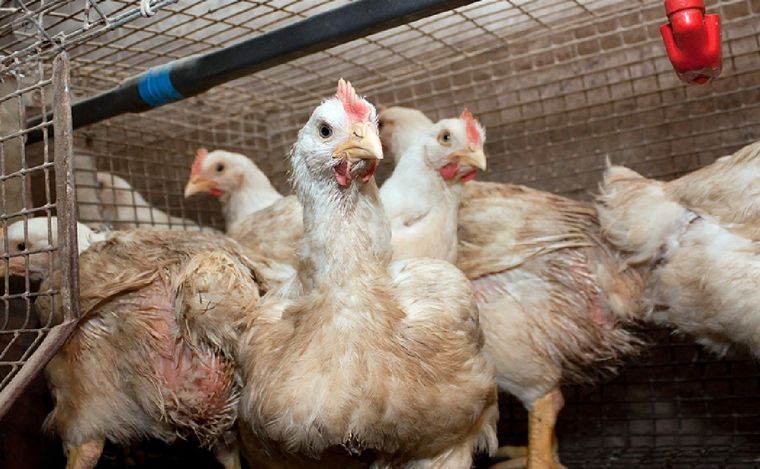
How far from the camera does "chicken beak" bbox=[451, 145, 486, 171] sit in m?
2.39

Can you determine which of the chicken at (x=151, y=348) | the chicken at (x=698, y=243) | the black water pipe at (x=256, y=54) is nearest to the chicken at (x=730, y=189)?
the chicken at (x=698, y=243)

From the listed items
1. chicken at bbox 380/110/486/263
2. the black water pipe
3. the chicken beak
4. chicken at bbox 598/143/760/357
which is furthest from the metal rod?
chicken at bbox 598/143/760/357

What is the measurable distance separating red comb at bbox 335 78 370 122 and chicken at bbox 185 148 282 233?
1422 mm

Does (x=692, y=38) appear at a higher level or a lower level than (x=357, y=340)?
higher

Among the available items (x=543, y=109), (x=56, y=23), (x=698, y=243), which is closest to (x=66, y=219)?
(x=56, y=23)

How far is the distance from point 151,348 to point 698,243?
149 cm

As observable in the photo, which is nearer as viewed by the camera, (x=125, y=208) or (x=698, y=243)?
(x=698, y=243)

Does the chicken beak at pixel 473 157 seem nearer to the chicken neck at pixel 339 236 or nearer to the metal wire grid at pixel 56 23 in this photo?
the chicken neck at pixel 339 236

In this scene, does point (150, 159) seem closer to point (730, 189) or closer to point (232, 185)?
point (232, 185)

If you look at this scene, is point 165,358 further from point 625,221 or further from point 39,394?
point 625,221

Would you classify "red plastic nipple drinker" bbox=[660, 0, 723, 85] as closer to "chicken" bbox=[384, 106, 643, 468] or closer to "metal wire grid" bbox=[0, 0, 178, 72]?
"chicken" bbox=[384, 106, 643, 468]

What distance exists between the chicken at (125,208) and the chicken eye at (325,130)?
1.53m

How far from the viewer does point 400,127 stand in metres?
2.90

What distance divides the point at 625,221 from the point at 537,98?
91 centimetres
